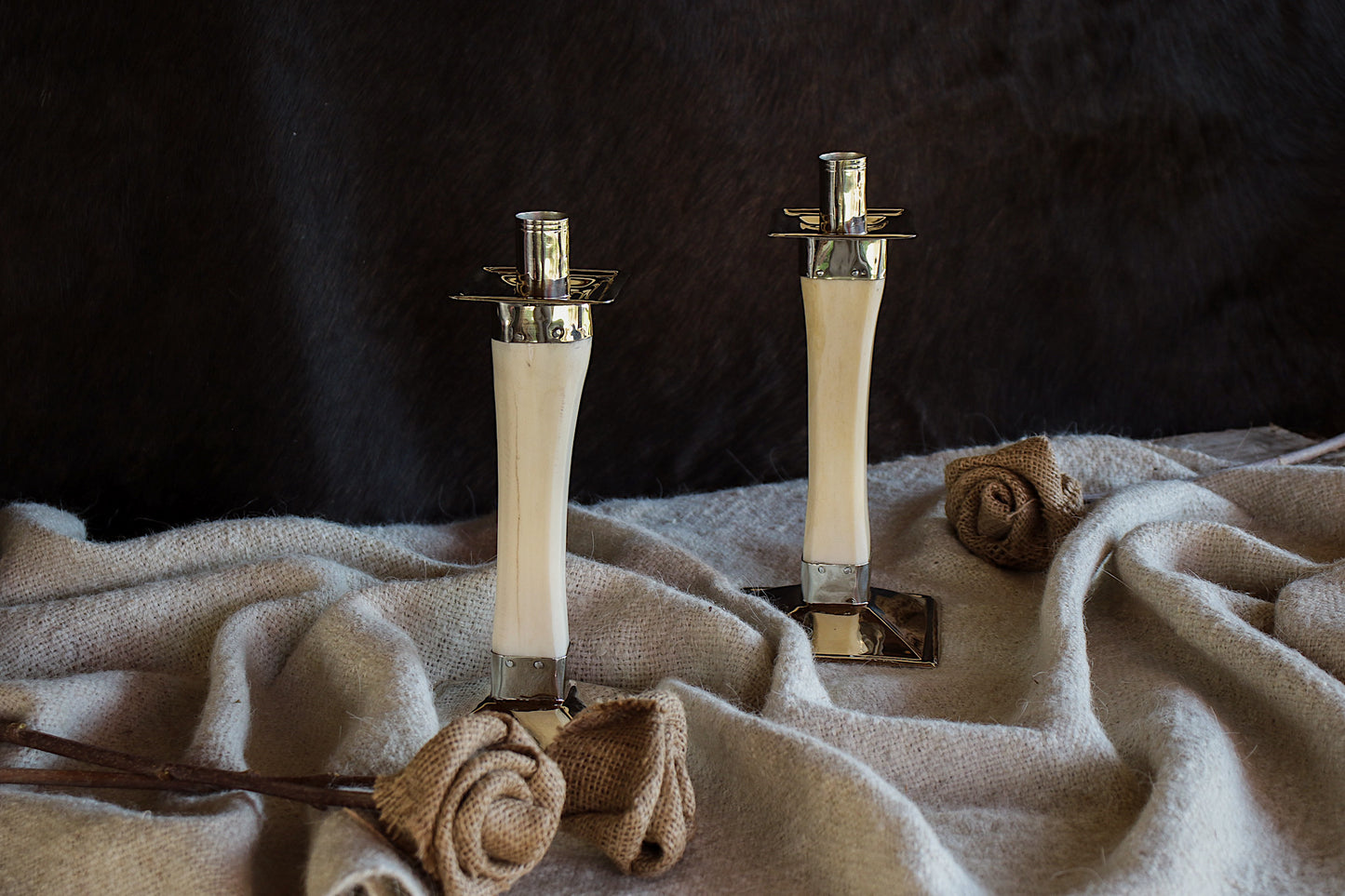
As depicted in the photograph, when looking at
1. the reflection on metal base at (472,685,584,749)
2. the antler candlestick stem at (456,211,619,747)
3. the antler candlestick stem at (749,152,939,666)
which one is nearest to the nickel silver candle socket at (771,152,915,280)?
the antler candlestick stem at (749,152,939,666)

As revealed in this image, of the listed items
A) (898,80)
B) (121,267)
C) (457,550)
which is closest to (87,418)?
(121,267)

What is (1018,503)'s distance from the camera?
31.3 inches

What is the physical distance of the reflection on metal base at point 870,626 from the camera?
714mm

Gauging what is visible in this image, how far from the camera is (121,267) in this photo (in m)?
0.80

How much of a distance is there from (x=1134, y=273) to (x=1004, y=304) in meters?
0.12

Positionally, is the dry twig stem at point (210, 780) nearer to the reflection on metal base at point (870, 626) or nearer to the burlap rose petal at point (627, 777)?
the burlap rose petal at point (627, 777)

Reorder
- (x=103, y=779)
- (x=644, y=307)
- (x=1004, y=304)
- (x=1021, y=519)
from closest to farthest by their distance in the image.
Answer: (x=103, y=779)
(x=1021, y=519)
(x=644, y=307)
(x=1004, y=304)

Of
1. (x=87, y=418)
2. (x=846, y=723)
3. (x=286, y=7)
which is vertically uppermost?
(x=286, y=7)

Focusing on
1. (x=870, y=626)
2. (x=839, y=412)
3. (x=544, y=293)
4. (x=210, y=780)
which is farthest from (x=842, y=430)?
(x=210, y=780)

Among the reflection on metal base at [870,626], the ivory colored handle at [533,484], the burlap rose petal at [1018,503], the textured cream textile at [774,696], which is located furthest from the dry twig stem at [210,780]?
the burlap rose petal at [1018,503]

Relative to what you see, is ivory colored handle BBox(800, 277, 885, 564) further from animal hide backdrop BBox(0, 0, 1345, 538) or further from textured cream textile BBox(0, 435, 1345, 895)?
animal hide backdrop BBox(0, 0, 1345, 538)

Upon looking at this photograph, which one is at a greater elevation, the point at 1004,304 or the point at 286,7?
the point at 286,7

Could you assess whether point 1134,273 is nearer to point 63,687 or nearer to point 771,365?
point 771,365

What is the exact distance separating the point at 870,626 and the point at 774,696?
14 centimetres
